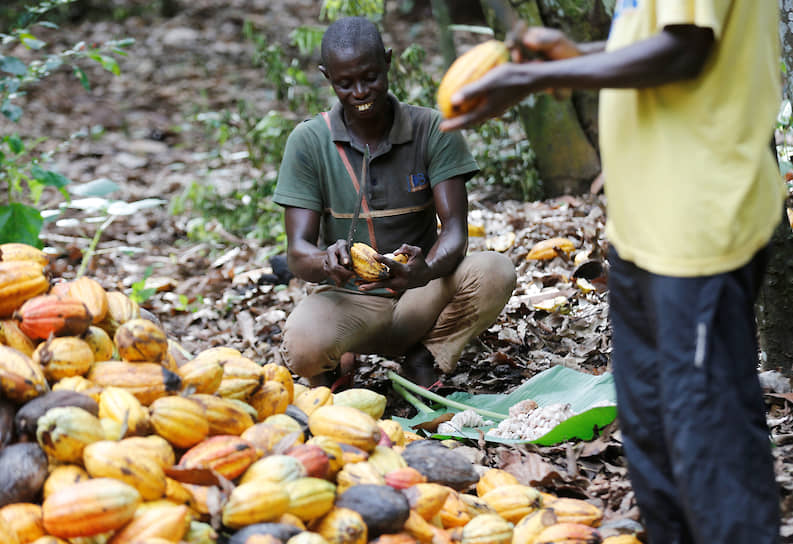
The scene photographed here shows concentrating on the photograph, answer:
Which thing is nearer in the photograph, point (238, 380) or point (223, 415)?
point (223, 415)

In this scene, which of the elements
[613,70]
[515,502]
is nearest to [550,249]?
[515,502]

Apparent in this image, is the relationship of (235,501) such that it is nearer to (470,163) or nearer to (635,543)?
(635,543)

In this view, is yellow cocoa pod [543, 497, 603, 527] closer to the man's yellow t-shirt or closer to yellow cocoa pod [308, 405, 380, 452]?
yellow cocoa pod [308, 405, 380, 452]

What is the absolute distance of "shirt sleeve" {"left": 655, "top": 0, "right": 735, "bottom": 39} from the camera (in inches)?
53.4

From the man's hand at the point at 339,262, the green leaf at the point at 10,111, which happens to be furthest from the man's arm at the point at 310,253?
the green leaf at the point at 10,111

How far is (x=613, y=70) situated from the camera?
142cm

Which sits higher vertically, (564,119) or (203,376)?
(564,119)

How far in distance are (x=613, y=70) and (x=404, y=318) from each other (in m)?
1.94

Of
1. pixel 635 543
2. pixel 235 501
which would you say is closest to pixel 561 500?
pixel 635 543

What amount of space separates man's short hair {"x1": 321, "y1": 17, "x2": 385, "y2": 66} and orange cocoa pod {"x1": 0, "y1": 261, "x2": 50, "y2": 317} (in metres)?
1.27

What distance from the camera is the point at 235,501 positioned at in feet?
5.86

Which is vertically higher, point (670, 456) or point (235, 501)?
point (670, 456)

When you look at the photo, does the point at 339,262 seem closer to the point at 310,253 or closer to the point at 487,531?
the point at 310,253

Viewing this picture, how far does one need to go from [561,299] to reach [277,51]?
265 centimetres
